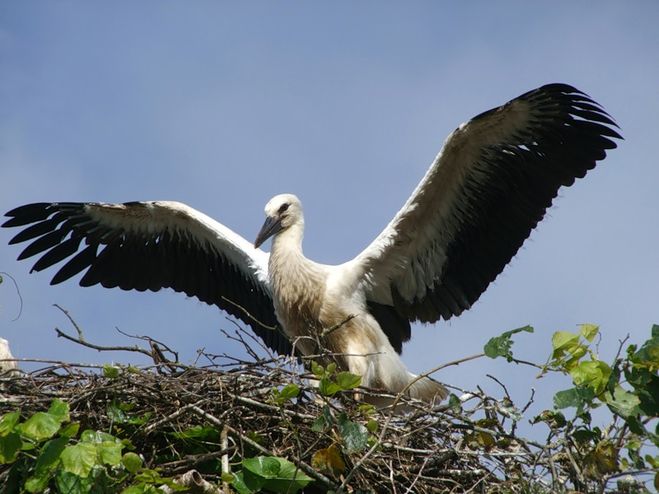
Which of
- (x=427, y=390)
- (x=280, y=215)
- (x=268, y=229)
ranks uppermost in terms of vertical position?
(x=280, y=215)

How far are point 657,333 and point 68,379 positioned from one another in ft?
8.34

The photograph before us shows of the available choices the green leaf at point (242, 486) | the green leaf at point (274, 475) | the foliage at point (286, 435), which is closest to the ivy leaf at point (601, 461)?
the foliage at point (286, 435)

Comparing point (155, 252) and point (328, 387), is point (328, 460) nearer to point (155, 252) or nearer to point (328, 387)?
point (328, 387)

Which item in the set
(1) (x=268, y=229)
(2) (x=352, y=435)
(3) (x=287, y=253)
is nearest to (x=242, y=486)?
(2) (x=352, y=435)

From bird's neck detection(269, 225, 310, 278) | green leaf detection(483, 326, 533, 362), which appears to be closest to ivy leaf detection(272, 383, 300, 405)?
green leaf detection(483, 326, 533, 362)

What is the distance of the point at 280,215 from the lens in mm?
6914

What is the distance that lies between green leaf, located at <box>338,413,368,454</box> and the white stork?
140 centimetres

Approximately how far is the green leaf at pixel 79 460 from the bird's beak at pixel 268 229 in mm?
3015

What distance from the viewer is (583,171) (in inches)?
246

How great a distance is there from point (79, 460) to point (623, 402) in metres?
1.95

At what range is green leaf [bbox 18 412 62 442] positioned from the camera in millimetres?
3939

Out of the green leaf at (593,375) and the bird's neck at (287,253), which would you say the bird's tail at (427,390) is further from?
the green leaf at (593,375)

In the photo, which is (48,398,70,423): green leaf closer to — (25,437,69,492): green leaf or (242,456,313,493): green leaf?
(25,437,69,492): green leaf

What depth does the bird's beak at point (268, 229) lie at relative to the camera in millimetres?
6789
